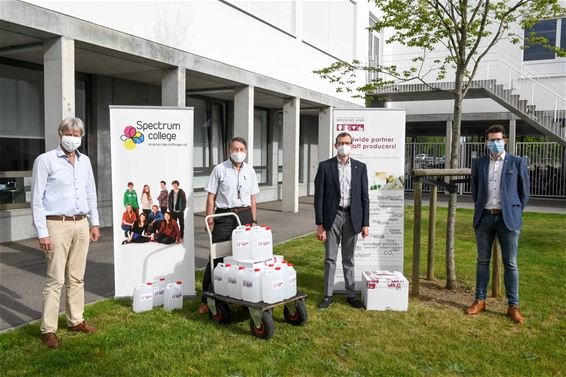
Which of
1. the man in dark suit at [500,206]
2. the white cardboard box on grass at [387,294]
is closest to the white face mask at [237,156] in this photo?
the white cardboard box on grass at [387,294]

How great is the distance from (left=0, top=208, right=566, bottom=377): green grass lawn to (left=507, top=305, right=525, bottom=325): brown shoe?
93 mm

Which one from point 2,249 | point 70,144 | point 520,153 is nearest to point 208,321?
point 70,144

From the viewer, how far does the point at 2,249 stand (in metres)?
8.36

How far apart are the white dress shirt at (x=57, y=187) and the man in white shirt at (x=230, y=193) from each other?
4.81 feet

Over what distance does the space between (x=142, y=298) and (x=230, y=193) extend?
1.55 m

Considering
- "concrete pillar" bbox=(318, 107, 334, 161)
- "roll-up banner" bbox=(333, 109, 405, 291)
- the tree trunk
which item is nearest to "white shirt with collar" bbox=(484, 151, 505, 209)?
the tree trunk

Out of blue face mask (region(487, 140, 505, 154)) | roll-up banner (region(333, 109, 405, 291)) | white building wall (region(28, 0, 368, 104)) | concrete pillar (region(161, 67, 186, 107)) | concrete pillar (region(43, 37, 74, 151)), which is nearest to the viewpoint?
blue face mask (region(487, 140, 505, 154))

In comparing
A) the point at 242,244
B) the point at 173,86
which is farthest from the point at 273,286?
the point at 173,86

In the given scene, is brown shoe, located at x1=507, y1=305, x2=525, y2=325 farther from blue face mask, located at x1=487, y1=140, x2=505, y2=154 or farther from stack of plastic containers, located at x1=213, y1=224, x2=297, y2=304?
stack of plastic containers, located at x1=213, y1=224, x2=297, y2=304

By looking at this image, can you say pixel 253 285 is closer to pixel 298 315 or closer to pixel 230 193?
Result: pixel 298 315

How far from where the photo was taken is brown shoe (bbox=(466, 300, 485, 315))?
5520 millimetres

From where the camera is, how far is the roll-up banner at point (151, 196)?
227 inches

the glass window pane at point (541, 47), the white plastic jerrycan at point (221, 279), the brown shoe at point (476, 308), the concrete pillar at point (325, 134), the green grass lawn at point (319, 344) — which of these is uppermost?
the glass window pane at point (541, 47)

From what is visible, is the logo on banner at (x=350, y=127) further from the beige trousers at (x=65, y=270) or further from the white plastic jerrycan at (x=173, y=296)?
the beige trousers at (x=65, y=270)
